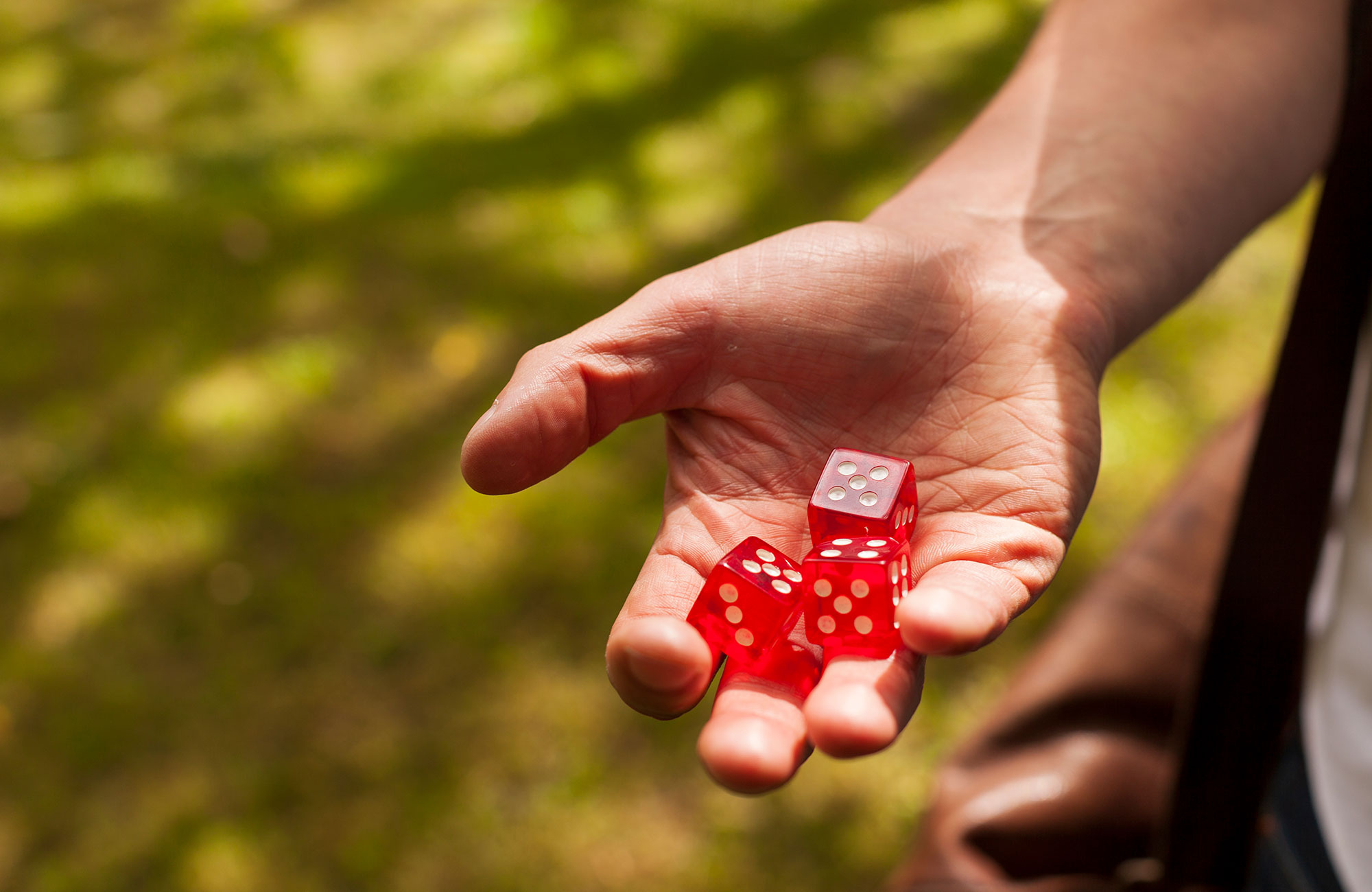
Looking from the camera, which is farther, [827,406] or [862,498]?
[827,406]

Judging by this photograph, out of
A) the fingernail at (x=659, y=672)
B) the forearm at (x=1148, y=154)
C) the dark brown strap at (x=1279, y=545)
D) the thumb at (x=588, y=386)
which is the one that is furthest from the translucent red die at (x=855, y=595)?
the dark brown strap at (x=1279, y=545)

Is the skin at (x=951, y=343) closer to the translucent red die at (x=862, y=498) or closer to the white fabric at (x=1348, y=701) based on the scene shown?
the translucent red die at (x=862, y=498)

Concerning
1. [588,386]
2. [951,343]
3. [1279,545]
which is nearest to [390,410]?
[588,386]

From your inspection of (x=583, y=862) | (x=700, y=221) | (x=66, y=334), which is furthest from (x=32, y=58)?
(x=583, y=862)

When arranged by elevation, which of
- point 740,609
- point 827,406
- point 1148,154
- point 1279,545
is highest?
point 1148,154

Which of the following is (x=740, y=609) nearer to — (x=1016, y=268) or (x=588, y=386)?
(x=588, y=386)

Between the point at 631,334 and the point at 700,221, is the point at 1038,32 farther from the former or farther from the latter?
the point at 700,221
